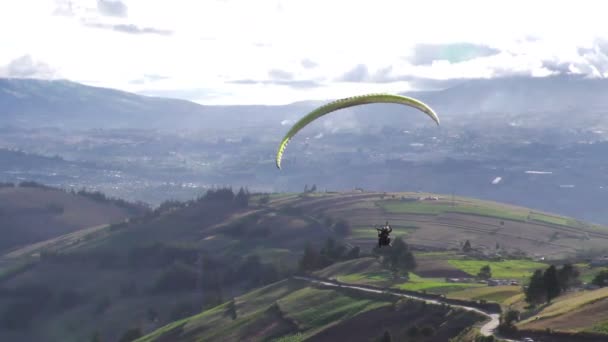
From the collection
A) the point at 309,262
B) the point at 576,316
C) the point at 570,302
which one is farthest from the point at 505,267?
the point at 576,316

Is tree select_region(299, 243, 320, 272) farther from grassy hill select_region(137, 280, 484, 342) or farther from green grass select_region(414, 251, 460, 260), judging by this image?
green grass select_region(414, 251, 460, 260)

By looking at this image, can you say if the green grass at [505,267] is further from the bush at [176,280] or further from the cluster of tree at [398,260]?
the bush at [176,280]

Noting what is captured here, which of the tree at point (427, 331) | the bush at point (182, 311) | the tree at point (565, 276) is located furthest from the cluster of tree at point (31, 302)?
the tree at point (565, 276)

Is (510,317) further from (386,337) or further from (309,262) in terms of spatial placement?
(309,262)

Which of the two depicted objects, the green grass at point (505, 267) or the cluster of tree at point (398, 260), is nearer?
the green grass at point (505, 267)

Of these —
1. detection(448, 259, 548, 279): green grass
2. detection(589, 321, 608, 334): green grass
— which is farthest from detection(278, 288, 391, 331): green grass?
detection(589, 321, 608, 334): green grass

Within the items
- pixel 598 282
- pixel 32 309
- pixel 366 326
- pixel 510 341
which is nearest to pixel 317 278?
pixel 366 326
